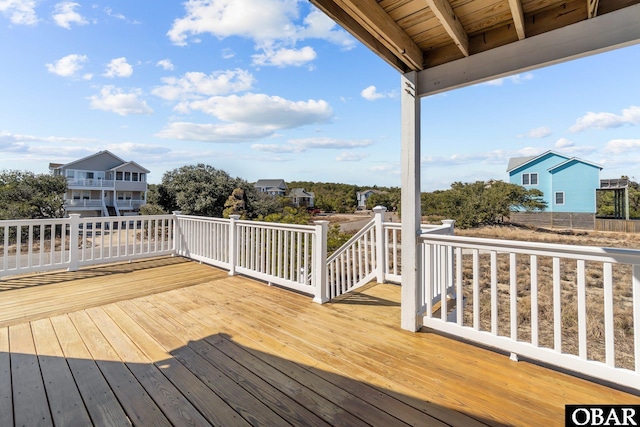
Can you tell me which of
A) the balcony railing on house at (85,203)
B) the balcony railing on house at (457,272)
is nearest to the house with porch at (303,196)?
the balcony railing on house at (85,203)

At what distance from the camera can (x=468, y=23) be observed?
6.97 feet

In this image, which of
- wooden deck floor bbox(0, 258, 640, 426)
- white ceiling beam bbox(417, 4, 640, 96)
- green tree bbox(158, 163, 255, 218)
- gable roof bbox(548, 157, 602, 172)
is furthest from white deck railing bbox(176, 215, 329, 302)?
green tree bbox(158, 163, 255, 218)

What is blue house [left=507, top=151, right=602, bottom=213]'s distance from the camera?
6.59 m

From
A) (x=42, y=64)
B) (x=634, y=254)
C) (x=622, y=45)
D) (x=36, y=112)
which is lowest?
(x=634, y=254)

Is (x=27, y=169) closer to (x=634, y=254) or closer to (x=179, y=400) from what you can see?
(x=179, y=400)

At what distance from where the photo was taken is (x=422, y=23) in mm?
2082

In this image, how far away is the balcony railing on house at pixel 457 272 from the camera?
1853 millimetres

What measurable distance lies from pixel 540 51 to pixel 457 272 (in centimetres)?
179

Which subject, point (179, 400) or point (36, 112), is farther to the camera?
point (36, 112)

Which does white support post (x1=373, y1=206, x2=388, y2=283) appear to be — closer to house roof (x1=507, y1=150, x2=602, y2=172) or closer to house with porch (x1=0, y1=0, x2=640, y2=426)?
house with porch (x1=0, y1=0, x2=640, y2=426)

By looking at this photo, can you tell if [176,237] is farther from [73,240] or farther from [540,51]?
[540,51]

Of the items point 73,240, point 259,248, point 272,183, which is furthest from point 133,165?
point 259,248

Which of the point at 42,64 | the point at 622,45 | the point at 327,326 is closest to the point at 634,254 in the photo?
the point at 622,45

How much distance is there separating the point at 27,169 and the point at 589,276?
24.8 metres
